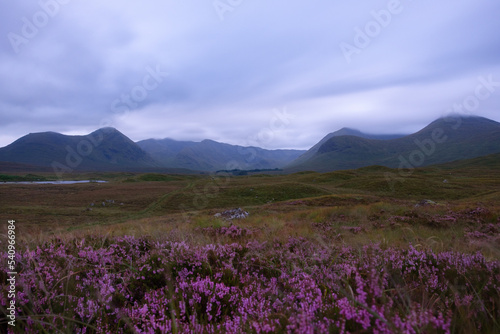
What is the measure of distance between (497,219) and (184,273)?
12.4 meters

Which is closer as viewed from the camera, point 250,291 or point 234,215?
point 250,291

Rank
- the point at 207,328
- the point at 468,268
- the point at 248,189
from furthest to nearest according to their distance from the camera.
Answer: the point at 248,189, the point at 468,268, the point at 207,328

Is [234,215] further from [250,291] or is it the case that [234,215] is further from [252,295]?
[252,295]

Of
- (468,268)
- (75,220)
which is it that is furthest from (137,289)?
(75,220)

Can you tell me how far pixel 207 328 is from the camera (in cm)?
192

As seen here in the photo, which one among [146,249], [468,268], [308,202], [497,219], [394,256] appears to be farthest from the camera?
[308,202]

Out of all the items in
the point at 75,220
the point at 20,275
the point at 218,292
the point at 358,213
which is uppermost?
the point at 20,275

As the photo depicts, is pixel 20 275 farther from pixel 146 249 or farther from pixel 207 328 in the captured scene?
pixel 207 328

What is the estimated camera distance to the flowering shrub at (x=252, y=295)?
1.72 m

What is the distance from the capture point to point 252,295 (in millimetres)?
2441

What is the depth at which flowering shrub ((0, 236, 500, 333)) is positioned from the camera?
1.72 metres

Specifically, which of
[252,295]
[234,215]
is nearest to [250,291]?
[252,295]

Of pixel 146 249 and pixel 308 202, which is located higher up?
pixel 146 249

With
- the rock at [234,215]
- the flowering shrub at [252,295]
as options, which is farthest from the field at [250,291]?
the rock at [234,215]
